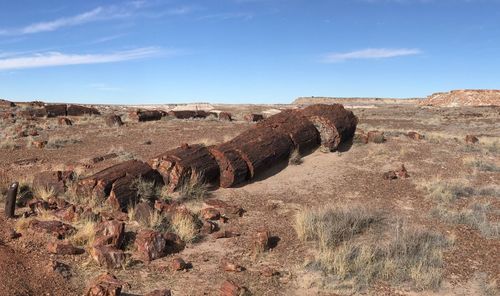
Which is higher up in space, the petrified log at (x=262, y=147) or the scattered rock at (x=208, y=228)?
the petrified log at (x=262, y=147)

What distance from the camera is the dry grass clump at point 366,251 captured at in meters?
7.14

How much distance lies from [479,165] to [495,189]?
285 cm

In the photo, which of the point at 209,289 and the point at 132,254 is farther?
the point at 132,254

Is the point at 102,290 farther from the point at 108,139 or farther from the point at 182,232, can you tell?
the point at 108,139

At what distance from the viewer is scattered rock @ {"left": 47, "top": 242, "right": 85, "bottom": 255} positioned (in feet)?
24.6

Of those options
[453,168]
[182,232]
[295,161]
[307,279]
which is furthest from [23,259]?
[453,168]

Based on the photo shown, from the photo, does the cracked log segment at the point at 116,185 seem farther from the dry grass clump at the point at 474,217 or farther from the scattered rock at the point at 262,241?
the dry grass clump at the point at 474,217

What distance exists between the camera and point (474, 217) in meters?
10.0

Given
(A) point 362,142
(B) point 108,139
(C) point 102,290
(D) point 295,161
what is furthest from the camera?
(B) point 108,139

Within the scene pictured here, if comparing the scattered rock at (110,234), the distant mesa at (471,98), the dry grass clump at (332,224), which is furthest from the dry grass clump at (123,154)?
the distant mesa at (471,98)

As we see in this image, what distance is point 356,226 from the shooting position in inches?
364

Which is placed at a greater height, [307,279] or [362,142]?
[362,142]

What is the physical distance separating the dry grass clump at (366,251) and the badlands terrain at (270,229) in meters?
0.02

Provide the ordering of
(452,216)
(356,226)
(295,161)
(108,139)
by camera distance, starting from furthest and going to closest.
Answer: (108,139), (295,161), (452,216), (356,226)
